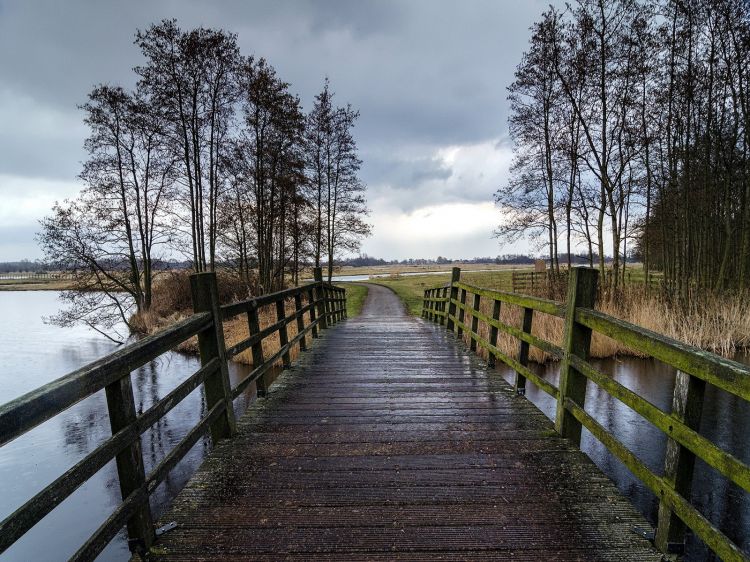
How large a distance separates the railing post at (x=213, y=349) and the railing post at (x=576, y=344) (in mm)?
2968

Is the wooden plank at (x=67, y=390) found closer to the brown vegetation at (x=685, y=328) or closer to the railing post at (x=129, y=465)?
the railing post at (x=129, y=465)

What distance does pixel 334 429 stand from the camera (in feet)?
12.6

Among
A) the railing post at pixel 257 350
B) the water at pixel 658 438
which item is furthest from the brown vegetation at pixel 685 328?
the railing post at pixel 257 350

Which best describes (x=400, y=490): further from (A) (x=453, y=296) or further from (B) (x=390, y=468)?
(A) (x=453, y=296)

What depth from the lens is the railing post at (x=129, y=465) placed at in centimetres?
217

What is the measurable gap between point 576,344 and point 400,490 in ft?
6.45

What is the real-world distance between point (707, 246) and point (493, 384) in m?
14.7

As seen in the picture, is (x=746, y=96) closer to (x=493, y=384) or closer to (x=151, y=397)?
(x=493, y=384)

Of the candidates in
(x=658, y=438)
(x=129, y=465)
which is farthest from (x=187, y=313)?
(x=129, y=465)

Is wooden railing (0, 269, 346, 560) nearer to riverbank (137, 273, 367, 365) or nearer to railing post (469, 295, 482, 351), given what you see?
railing post (469, 295, 482, 351)

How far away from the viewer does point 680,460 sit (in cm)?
214

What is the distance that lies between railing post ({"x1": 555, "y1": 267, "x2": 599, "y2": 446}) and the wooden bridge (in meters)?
0.01

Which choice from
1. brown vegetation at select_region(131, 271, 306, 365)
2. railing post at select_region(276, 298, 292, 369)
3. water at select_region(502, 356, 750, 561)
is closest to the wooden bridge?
railing post at select_region(276, 298, 292, 369)

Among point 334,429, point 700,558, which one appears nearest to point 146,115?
point 334,429
